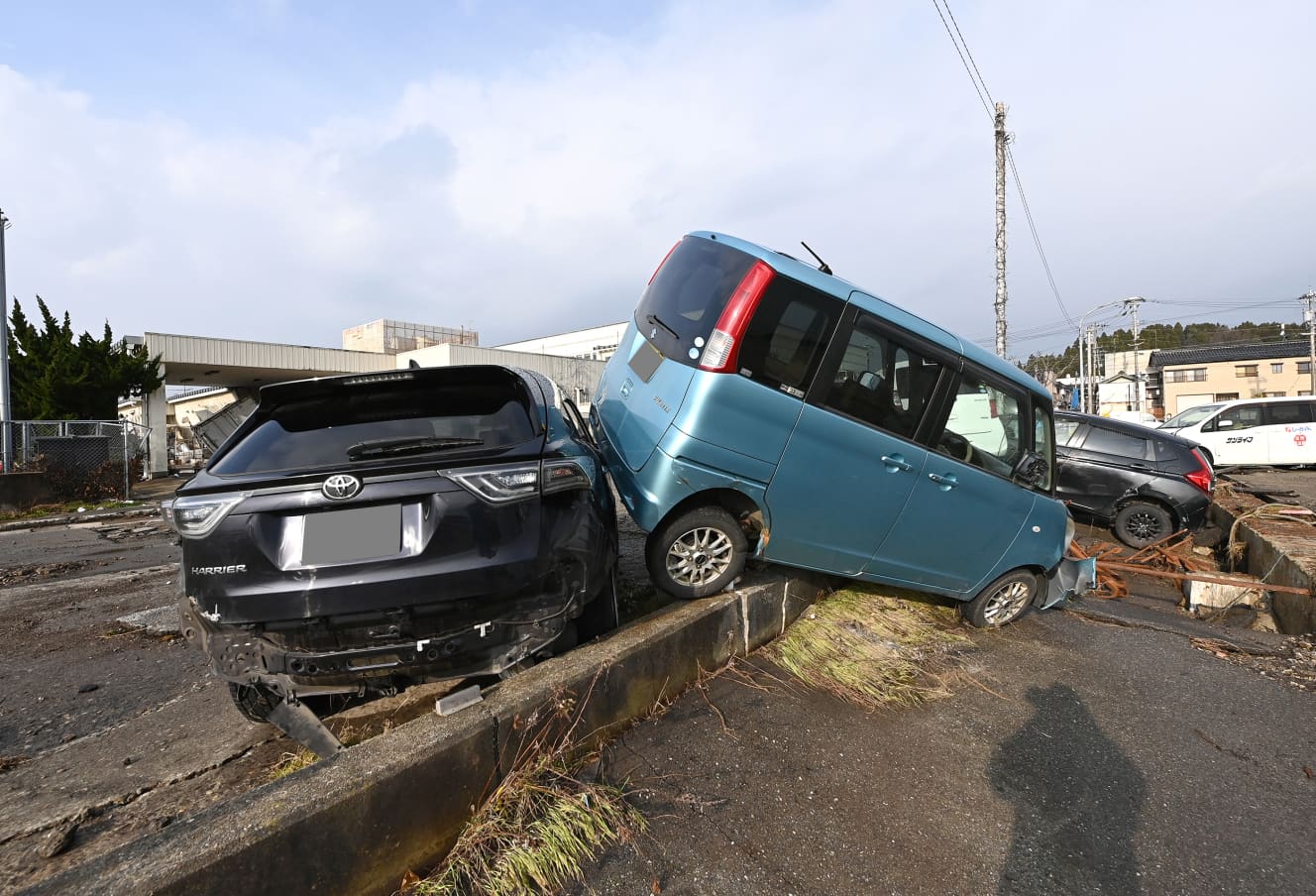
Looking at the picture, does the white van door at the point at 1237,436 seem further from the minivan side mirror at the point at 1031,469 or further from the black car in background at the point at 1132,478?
the minivan side mirror at the point at 1031,469

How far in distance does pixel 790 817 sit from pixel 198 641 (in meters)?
2.30

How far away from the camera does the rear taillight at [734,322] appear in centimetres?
311

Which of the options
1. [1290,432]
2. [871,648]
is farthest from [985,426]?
[1290,432]

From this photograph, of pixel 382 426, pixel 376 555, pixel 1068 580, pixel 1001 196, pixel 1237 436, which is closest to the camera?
pixel 376 555

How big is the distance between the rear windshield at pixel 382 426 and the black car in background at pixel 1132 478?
7.84 meters

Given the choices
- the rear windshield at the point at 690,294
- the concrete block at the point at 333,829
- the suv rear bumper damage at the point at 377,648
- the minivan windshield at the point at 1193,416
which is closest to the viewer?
the concrete block at the point at 333,829

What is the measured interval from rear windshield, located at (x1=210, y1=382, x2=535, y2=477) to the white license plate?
0.21 metres

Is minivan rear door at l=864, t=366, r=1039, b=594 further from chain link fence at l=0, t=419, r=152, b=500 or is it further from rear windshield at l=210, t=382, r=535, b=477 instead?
chain link fence at l=0, t=419, r=152, b=500

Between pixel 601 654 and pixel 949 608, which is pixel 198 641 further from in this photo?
pixel 949 608

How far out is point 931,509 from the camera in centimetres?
375

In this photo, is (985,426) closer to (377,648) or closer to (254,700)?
(377,648)

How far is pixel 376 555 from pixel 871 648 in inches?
113

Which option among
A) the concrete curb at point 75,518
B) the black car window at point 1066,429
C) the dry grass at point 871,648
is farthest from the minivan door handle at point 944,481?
the concrete curb at point 75,518

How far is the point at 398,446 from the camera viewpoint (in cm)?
233
